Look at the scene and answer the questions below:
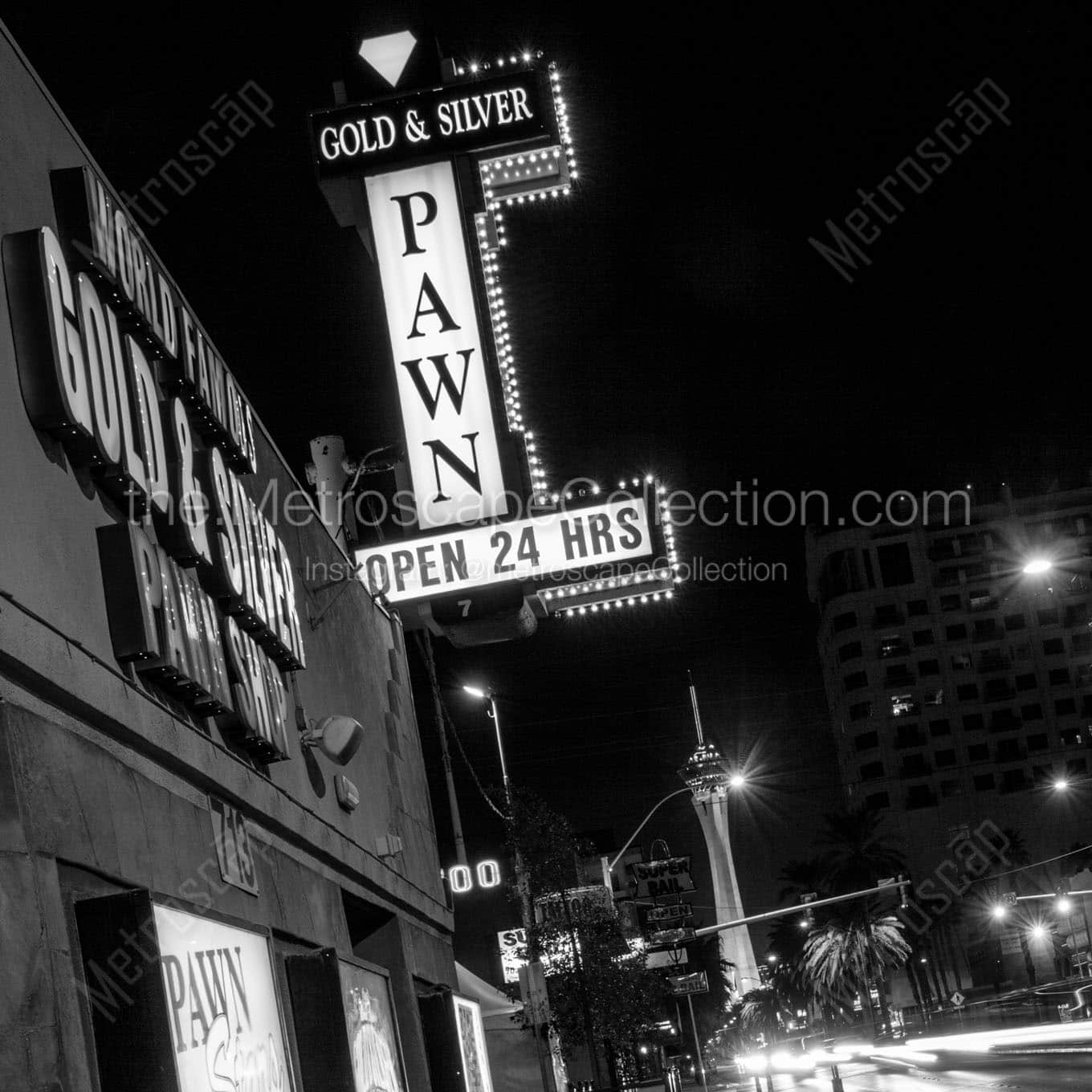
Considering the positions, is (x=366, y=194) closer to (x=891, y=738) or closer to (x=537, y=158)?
(x=537, y=158)

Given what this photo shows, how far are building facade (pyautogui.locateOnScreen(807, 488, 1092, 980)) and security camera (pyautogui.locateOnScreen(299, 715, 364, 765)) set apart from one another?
12727cm

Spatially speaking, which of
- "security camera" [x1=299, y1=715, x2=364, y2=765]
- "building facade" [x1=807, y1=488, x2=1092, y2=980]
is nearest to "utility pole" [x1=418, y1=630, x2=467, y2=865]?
"security camera" [x1=299, y1=715, x2=364, y2=765]

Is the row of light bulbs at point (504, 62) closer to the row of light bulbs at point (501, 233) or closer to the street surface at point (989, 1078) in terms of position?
the row of light bulbs at point (501, 233)

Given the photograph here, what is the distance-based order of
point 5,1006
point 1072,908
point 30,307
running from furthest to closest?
point 1072,908 < point 30,307 < point 5,1006

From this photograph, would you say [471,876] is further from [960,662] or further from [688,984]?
[960,662]

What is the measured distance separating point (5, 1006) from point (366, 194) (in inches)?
523

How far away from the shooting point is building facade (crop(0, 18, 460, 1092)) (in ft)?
19.4

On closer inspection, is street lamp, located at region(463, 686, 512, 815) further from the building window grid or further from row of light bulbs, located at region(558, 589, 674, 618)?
the building window grid

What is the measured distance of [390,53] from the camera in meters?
17.7

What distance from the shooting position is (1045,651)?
140375mm

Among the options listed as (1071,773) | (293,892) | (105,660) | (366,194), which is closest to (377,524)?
(366,194)

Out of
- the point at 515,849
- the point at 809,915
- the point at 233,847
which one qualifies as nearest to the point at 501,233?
the point at 233,847


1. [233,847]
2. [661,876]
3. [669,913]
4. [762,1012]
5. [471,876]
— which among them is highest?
[233,847]

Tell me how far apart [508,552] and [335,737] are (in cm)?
425
